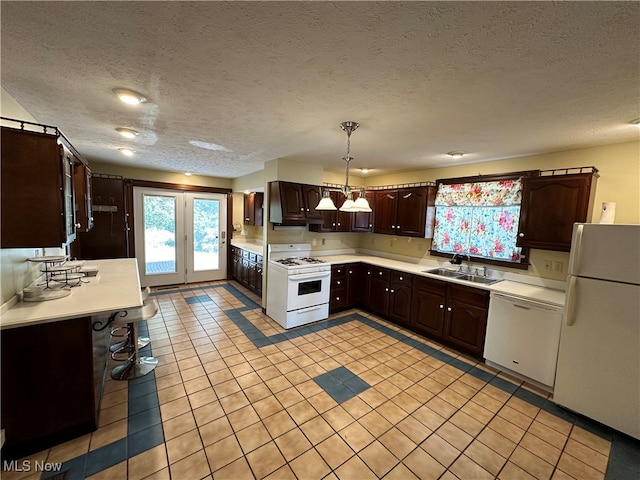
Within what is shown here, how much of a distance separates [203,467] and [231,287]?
14.0ft

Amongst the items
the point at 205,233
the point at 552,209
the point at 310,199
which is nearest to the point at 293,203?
the point at 310,199

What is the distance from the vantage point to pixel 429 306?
11.6 ft

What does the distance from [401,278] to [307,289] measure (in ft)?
4.67

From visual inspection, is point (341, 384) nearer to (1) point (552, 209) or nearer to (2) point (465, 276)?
(2) point (465, 276)

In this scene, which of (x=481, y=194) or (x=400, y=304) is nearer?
(x=481, y=194)

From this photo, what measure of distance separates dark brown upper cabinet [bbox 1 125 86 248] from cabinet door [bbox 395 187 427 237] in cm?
403

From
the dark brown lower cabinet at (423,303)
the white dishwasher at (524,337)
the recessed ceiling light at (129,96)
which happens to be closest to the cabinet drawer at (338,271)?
the dark brown lower cabinet at (423,303)

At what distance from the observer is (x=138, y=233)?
524cm

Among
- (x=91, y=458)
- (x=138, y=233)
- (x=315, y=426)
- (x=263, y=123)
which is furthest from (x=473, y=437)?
(x=138, y=233)

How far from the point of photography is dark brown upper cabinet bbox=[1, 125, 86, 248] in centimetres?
159

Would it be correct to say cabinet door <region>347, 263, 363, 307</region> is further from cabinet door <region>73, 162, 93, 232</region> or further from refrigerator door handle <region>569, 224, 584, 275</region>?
cabinet door <region>73, 162, 93, 232</region>

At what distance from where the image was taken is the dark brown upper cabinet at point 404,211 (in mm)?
4059

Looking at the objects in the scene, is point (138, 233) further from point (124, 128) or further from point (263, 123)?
point (263, 123)

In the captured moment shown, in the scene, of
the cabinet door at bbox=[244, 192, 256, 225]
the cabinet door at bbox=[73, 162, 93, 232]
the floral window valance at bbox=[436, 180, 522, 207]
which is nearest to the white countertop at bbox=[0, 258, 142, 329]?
the cabinet door at bbox=[73, 162, 93, 232]
